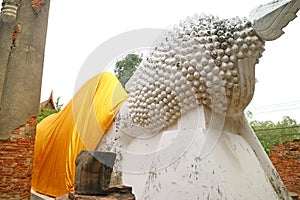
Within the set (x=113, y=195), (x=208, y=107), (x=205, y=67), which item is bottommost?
(x=113, y=195)

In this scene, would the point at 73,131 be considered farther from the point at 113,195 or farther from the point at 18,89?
the point at 113,195

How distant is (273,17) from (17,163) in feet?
10.4

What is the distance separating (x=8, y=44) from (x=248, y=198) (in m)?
3.26

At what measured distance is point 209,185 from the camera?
58.5 inches

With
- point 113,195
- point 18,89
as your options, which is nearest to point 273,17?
Answer: point 113,195

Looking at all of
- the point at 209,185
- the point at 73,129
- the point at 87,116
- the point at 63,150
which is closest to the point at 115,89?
the point at 87,116

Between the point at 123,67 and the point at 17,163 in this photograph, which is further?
the point at 123,67

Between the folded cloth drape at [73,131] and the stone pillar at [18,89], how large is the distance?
388 mm

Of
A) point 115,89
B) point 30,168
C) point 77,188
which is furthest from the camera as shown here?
point 115,89

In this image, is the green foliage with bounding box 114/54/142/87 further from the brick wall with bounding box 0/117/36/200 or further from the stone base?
the stone base

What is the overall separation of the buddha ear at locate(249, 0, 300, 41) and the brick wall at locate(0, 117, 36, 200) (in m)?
2.94

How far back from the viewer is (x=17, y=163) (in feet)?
10.4

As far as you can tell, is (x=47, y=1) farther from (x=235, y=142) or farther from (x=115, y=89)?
(x=235, y=142)

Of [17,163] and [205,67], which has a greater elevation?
[205,67]
